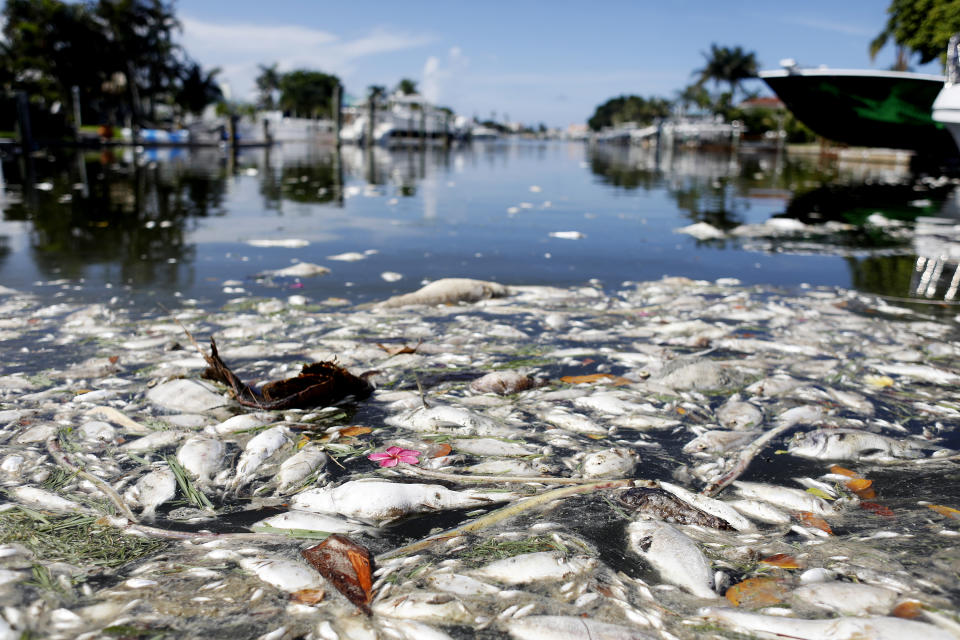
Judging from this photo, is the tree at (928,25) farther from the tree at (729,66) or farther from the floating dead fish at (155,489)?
the tree at (729,66)

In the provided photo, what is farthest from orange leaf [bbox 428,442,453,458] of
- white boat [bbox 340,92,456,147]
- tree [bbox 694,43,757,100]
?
tree [bbox 694,43,757,100]

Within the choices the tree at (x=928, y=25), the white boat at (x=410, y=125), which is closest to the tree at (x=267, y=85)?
the white boat at (x=410, y=125)

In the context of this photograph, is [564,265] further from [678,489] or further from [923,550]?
[923,550]

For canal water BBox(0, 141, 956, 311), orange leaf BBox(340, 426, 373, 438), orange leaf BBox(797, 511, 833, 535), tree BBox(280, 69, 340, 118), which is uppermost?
tree BBox(280, 69, 340, 118)

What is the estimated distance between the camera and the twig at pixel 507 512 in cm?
156

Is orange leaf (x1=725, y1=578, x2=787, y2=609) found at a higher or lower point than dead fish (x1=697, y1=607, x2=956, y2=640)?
lower

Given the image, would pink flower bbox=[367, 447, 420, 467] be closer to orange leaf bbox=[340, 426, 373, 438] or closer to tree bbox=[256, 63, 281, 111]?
orange leaf bbox=[340, 426, 373, 438]

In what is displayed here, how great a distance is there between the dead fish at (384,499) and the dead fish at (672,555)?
14.9 inches

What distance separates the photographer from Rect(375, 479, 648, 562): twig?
156 cm

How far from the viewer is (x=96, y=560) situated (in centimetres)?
146

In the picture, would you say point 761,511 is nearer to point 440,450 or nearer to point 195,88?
point 440,450

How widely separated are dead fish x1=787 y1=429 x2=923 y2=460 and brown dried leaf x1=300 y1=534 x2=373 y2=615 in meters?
1.46

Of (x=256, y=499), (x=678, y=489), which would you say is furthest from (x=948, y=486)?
(x=256, y=499)

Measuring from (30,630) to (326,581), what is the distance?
54cm
